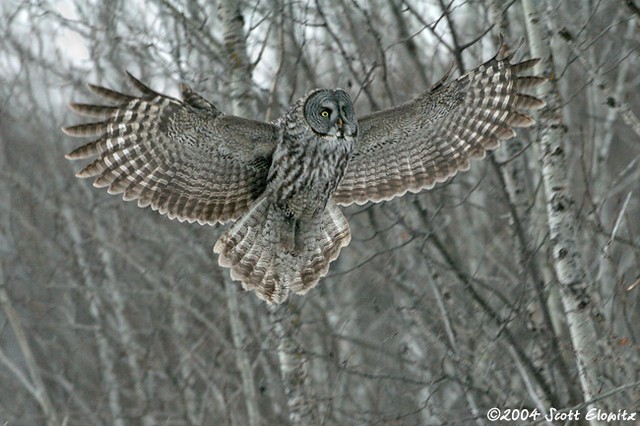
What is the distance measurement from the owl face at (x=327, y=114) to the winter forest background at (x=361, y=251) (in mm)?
258

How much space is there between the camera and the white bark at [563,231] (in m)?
5.11

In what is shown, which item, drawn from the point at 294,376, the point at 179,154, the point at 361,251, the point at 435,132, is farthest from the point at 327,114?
the point at 361,251

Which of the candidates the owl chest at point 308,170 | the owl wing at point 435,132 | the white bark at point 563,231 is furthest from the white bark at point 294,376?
the white bark at point 563,231

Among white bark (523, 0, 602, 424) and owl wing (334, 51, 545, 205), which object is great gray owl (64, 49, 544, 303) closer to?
owl wing (334, 51, 545, 205)

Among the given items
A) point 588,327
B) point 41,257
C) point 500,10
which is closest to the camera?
point 588,327

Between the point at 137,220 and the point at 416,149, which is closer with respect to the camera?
the point at 416,149

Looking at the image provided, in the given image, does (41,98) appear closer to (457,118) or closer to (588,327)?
(457,118)

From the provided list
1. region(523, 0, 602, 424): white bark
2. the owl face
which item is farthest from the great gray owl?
region(523, 0, 602, 424): white bark

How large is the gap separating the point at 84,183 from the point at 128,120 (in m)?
5.50

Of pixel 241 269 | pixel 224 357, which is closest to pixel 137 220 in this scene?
pixel 224 357

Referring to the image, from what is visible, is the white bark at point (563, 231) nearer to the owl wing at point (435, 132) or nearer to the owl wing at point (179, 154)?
the owl wing at point (435, 132)

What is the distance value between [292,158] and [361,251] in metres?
4.81

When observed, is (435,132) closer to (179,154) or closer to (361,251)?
(179,154)

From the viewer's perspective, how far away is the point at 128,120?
19.0ft
